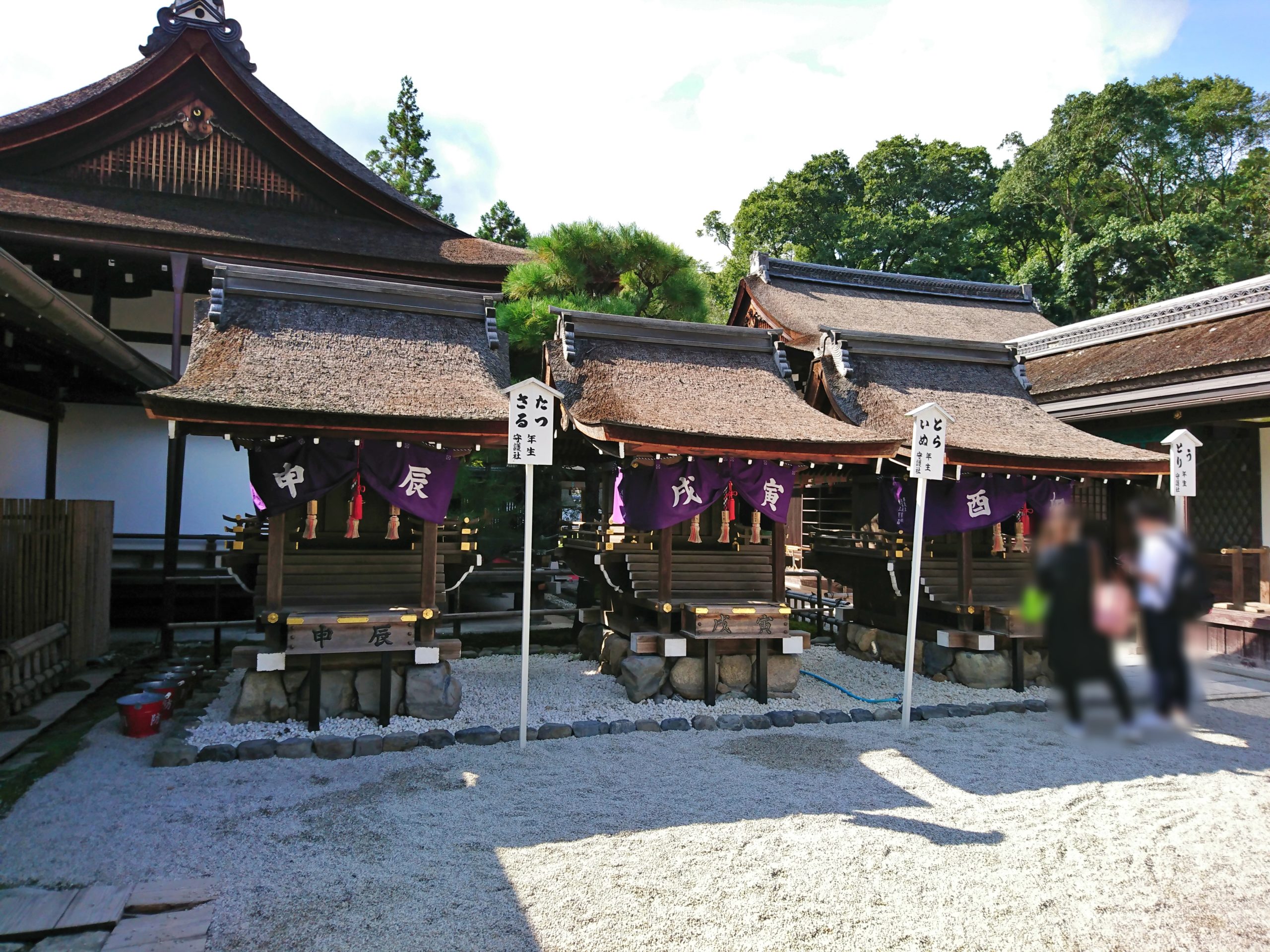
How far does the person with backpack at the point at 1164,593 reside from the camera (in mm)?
791

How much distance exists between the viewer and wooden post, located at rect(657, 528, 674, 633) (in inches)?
382

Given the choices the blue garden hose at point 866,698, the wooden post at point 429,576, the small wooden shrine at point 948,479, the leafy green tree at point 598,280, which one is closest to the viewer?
the small wooden shrine at point 948,479

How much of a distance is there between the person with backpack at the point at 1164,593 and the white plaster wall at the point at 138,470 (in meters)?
15.1

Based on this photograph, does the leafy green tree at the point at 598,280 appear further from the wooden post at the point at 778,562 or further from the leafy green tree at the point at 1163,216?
the leafy green tree at the point at 1163,216

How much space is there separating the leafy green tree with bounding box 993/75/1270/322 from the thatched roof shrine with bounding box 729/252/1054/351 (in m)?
2.04

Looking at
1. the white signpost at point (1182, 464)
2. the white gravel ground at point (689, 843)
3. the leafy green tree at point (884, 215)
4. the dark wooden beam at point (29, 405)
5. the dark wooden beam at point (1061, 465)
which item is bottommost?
the white gravel ground at point (689, 843)

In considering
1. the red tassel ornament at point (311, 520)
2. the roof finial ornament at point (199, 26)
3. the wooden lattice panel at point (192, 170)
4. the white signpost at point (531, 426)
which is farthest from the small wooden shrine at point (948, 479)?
the roof finial ornament at point (199, 26)

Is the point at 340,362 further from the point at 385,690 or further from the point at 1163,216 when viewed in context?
the point at 1163,216

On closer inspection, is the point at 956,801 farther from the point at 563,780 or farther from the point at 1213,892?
the point at 563,780

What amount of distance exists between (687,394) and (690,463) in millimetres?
1091

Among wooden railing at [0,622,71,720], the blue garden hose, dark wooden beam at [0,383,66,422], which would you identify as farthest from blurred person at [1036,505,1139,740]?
dark wooden beam at [0,383,66,422]

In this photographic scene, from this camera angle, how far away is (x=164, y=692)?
824 cm

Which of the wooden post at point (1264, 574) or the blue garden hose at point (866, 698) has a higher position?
the wooden post at point (1264, 574)

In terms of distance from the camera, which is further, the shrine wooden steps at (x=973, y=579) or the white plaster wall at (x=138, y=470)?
the white plaster wall at (x=138, y=470)
